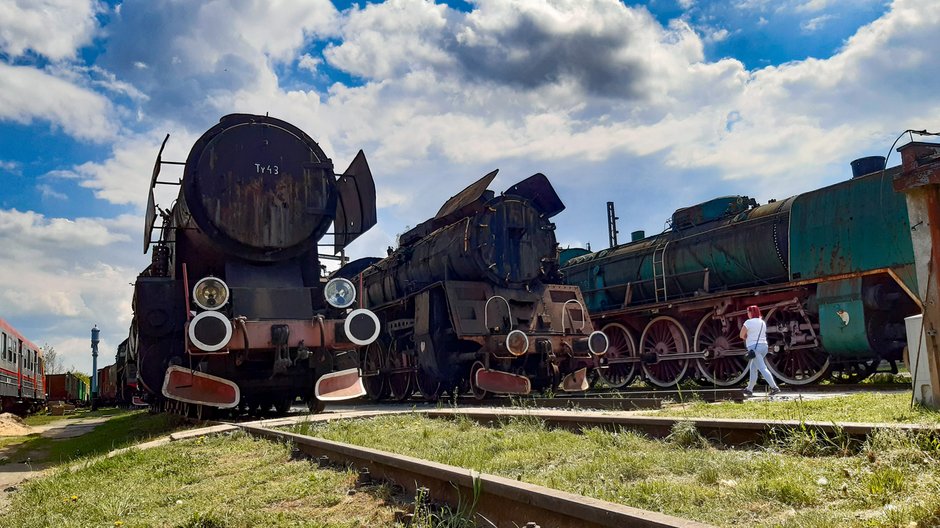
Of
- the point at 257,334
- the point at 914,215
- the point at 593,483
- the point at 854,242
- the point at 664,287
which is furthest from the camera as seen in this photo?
the point at 664,287

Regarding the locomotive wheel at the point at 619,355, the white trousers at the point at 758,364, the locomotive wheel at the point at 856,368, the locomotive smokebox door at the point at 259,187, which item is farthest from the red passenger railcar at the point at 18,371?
the locomotive wheel at the point at 856,368

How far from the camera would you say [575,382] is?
1178 cm

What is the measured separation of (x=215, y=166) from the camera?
8594mm

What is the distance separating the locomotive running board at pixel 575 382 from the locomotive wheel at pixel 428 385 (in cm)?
206

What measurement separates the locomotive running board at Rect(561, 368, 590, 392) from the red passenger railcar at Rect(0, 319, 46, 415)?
11.4 metres

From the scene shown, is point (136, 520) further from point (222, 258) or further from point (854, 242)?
point (854, 242)

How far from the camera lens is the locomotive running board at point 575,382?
11.7 m

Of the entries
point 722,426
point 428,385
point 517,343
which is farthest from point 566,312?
point 722,426

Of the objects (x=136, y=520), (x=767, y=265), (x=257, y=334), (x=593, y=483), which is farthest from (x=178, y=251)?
(x=767, y=265)

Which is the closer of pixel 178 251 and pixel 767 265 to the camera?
pixel 178 251

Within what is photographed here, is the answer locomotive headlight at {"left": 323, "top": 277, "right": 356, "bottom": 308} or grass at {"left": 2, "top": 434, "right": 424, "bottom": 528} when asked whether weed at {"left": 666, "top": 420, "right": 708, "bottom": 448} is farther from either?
locomotive headlight at {"left": 323, "top": 277, "right": 356, "bottom": 308}

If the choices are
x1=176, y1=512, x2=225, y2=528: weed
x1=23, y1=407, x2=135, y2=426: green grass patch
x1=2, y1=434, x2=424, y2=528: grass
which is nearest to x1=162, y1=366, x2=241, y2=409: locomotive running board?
x1=2, y1=434, x2=424, y2=528: grass

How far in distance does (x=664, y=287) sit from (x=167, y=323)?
8.71 meters

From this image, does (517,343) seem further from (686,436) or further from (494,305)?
(686,436)
